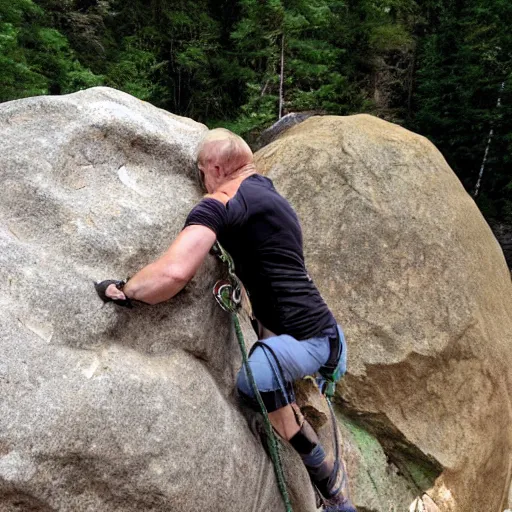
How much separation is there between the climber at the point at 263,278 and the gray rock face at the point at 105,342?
0.84 feet

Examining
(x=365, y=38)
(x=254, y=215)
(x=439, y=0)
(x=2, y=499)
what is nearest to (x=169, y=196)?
(x=254, y=215)

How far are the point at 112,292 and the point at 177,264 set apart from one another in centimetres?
45

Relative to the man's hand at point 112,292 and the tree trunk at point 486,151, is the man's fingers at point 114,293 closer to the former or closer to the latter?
the man's hand at point 112,292

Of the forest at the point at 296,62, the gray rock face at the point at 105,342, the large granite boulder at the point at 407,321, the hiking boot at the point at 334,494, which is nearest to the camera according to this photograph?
the gray rock face at the point at 105,342

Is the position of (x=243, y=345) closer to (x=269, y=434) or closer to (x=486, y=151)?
(x=269, y=434)

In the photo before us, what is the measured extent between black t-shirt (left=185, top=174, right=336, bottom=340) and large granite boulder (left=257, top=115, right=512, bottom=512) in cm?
208

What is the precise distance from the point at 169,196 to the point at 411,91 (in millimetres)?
17667

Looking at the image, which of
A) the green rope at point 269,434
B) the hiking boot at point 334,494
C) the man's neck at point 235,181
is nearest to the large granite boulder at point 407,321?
the hiking boot at point 334,494

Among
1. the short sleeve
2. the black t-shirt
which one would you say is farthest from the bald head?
the short sleeve

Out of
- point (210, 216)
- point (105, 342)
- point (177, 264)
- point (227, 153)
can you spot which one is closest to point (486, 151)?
point (227, 153)

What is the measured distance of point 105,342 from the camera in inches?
110

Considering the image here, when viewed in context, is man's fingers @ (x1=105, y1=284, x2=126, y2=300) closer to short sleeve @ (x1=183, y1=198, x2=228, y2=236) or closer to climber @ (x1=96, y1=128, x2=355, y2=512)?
climber @ (x1=96, y1=128, x2=355, y2=512)

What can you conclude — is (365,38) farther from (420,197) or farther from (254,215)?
(254,215)

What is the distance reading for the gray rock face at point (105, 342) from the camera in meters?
2.42
